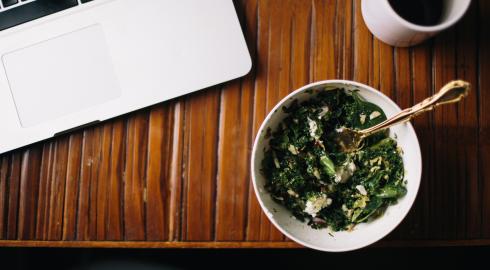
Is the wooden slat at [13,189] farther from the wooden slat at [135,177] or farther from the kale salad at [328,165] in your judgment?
the kale salad at [328,165]

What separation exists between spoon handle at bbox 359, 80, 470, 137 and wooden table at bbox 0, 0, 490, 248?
15 cm

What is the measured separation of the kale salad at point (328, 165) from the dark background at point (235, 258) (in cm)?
43

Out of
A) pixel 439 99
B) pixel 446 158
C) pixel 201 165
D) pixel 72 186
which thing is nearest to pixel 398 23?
pixel 439 99

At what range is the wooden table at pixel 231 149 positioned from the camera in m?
0.65

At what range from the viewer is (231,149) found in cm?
66

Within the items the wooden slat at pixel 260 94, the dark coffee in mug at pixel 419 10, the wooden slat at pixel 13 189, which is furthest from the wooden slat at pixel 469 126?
the wooden slat at pixel 13 189

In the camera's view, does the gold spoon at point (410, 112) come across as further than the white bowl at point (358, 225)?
No

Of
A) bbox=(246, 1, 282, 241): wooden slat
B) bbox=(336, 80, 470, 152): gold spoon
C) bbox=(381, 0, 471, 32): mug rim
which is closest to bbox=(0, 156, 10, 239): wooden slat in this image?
bbox=(246, 1, 282, 241): wooden slat

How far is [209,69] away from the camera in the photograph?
64cm

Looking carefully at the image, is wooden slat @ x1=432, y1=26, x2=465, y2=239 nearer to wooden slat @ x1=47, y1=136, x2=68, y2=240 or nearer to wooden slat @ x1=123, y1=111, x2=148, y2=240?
wooden slat @ x1=123, y1=111, x2=148, y2=240

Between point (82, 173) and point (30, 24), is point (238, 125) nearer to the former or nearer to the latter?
point (82, 173)

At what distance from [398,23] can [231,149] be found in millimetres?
326

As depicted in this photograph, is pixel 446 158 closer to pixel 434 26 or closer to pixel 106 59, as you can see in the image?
pixel 434 26

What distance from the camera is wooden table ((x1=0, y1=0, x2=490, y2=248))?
0.65 metres
